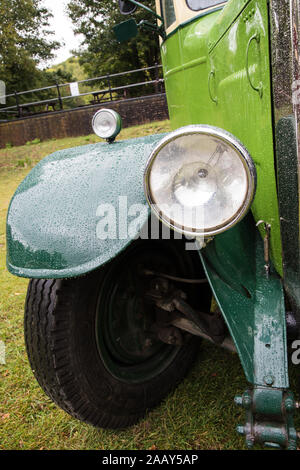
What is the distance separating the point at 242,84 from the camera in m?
1.57

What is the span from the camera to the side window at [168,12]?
9.93 ft

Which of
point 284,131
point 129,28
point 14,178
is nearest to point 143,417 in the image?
point 284,131

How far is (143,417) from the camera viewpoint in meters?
1.98

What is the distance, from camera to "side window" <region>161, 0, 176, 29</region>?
3.03 m

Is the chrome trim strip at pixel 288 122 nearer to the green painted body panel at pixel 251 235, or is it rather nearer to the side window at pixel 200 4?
the green painted body panel at pixel 251 235

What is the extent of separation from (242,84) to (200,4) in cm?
158

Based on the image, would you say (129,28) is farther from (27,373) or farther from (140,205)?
(27,373)

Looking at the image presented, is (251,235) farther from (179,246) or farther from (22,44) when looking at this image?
(22,44)

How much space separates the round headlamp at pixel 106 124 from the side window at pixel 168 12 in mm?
1176

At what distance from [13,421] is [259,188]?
1.76 meters

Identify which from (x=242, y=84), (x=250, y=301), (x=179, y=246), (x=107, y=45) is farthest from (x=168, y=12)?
(x=107, y=45)

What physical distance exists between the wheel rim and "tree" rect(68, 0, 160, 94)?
22.4 meters

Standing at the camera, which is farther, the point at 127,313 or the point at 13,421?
the point at 13,421

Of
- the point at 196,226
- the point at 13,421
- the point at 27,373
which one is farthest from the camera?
the point at 27,373
